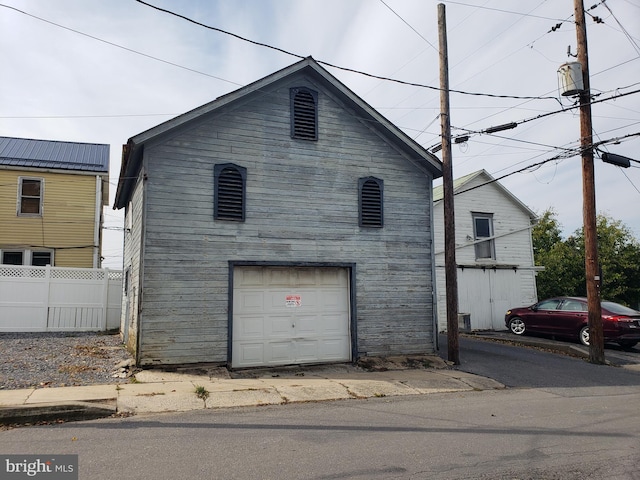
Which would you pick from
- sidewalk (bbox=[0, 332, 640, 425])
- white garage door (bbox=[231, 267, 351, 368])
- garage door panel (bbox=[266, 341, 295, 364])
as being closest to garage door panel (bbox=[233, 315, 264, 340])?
white garage door (bbox=[231, 267, 351, 368])

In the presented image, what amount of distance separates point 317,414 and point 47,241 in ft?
56.7

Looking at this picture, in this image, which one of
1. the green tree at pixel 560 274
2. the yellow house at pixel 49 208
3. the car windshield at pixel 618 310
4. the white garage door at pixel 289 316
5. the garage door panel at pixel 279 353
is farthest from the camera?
the green tree at pixel 560 274

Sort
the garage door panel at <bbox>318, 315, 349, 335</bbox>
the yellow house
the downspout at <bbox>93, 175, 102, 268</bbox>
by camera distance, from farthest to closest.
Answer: the downspout at <bbox>93, 175, 102, 268</bbox> → the yellow house → the garage door panel at <bbox>318, 315, 349, 335</bbox>

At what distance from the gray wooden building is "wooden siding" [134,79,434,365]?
28 millimetres

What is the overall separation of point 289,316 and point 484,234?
44.9ft

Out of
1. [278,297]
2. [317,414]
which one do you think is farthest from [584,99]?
[317,414]

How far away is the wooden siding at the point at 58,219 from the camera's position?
806 inches

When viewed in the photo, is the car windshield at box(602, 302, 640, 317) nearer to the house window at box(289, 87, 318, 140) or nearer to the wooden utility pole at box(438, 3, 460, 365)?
the wooden utility pole at box(438, 3, 460, 365)

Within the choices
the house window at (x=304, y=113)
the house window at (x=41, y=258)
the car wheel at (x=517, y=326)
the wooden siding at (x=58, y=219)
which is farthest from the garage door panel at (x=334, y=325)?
the house window at (x=41, y=258)

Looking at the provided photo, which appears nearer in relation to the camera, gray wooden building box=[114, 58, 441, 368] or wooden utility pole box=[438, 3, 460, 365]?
gray wooden building box=[114, 58, 441, 368]

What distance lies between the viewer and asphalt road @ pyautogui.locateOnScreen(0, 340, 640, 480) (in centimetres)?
519

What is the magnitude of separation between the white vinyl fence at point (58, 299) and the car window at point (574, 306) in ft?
50.2

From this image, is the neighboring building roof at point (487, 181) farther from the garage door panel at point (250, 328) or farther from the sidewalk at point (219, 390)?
the garage door panel at point (250, 328)

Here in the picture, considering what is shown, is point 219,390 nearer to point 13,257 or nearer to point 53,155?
point 13,257
